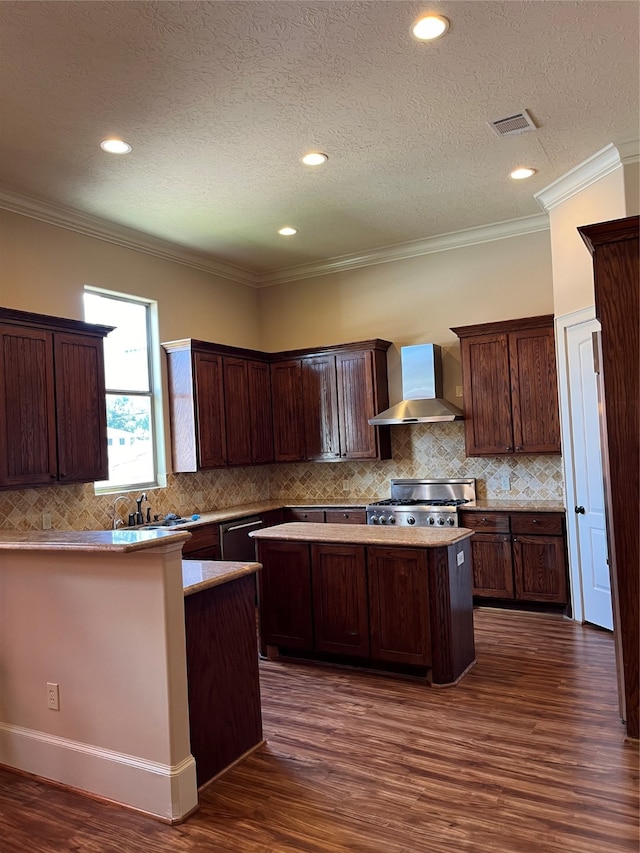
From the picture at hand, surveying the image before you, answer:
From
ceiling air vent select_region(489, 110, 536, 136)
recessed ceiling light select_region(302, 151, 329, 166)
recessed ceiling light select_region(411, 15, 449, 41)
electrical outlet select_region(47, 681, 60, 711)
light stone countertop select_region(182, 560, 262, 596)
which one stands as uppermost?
recessed ceiling light select_region(302, 151, 329, 166)

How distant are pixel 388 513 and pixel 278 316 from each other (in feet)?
9.25

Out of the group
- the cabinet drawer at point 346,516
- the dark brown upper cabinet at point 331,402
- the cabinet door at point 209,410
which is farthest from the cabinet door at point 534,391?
the cabinet door at point 209,410

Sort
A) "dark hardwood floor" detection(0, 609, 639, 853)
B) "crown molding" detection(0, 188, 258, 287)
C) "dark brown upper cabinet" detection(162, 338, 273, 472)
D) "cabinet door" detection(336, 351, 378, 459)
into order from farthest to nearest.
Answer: "cabinet door" detection(336, 351, 378, 459) → "dark brown upper cabinet" detection(162, 338, 273, 472) → "crown molding" detection(0, 188, 258, 287) → "dark hardwood floor" detection(0, 609, 639, 853)

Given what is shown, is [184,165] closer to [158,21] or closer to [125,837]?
[158,21]

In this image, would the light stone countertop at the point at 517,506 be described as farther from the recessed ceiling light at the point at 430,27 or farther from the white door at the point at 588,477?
the recessed ceiling light at the point at 430,27

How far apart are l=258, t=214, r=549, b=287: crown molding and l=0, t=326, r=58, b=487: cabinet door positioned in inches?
135

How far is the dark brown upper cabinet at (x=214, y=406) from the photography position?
606 cm

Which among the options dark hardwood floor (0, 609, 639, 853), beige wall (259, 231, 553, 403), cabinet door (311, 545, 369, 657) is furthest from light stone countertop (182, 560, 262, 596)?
beige wall (259, 231, 553, 403)

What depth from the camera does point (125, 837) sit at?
2574 millimetres

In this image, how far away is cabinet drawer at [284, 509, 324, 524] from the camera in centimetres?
652

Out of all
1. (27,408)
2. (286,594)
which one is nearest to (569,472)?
(286,594)

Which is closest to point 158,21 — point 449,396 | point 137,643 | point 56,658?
point 137,643

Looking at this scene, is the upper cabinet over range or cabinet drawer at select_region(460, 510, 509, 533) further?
the upper cabinet over range

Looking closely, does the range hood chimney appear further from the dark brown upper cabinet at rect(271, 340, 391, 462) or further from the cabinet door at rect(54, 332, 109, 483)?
the cabinet door at rect(54, 332, 109, 483)
